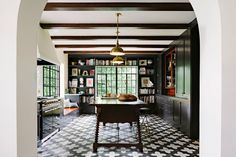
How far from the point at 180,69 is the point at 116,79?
13.2 feet

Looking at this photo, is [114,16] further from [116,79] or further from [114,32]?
[116,79]

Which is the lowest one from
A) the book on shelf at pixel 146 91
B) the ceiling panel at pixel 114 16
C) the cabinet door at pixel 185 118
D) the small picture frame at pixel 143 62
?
the cabinet door at pixel 185 118

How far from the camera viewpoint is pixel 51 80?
7008 millimetres

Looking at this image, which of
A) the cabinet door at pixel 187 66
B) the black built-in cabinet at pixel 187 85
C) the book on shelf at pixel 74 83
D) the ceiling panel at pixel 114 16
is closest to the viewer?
the ceiling panel at pixel 114 16

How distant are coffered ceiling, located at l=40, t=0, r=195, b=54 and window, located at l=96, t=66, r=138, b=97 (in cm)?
186

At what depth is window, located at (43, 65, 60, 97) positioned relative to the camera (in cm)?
623

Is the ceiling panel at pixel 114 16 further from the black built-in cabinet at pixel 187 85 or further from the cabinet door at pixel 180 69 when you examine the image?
the cabinet door at pixel 180 69

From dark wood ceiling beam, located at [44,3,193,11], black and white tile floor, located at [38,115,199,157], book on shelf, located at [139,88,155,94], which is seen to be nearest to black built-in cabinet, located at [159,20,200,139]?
black and white tile floor, located at [38,115,199,157]

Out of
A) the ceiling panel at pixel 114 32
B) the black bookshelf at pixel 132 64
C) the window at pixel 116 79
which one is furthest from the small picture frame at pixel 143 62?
the ceiling panel at pixel 114 32
